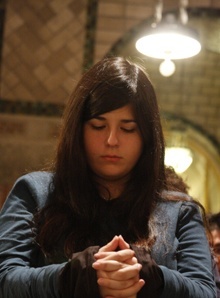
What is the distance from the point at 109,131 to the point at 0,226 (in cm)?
35

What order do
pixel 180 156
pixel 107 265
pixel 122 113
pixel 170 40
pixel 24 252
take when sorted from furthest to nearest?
pixel 180 156 → pixel 170 40 → pixel 122 113 → pixel 24 252 → pixel 107 265

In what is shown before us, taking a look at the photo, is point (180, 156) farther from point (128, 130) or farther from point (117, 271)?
point (117, 271)

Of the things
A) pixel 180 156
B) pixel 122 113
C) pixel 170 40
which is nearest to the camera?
pixel 122 113

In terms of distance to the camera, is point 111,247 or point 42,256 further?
point 42,256

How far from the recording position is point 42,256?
141cm

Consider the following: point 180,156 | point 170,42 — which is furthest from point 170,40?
point 180,156

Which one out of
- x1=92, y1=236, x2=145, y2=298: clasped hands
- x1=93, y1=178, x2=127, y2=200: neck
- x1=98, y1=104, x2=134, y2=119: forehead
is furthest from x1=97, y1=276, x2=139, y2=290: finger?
x1=98, y1=104, x2=134, y2=119: forehead

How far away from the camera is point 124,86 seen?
1500 millimetres

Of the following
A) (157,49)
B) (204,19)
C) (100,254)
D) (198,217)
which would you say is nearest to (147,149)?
(198,217)

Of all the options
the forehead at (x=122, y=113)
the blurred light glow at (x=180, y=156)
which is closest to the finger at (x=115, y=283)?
the forehead at (x=122, y=113)

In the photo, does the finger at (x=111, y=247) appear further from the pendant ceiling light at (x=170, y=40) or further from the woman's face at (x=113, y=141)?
the pendant ceiling light at (x=170, y=40)

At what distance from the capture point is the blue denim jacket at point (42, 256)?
4.28 ft

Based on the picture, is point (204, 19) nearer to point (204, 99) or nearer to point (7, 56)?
point (204, 99)

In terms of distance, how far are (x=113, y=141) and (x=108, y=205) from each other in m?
0.16
